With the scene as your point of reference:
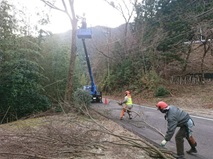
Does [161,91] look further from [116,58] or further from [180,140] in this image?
[180,140]

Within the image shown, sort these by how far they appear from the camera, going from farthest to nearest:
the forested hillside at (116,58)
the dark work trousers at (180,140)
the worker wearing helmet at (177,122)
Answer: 1. the forested hillside at (116,58)
2. the dark work trousers at (180,140)
3. the worker wearing helmet at (177,122)

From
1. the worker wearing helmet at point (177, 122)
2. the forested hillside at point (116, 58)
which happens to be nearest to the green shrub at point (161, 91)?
the forested hillside at point (116, 58)

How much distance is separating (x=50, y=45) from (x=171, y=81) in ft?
43.1

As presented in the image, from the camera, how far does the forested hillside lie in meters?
14.5

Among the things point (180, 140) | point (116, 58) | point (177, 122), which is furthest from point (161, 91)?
point (177, 122)

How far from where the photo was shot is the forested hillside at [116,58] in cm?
1449

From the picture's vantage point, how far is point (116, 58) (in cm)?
3409

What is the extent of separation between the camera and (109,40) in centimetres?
3847

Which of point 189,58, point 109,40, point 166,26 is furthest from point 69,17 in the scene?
point 109,40

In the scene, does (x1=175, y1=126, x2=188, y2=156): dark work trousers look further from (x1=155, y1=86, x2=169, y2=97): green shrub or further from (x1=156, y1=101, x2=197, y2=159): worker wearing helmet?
(x1=155, y1=86, x2=169, y2=97): green shrub

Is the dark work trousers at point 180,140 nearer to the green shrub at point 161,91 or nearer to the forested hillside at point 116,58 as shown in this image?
the forested hillside at point 116,58

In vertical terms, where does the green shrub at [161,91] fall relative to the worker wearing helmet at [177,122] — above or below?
below

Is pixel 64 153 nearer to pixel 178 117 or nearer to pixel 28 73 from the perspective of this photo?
pixel 178 117

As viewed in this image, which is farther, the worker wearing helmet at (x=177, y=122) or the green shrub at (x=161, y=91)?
the green shrub at (x=161, y=91)
